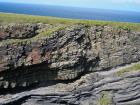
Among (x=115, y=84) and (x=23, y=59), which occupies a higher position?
(x=23, y=59)

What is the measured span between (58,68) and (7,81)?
22.2ft

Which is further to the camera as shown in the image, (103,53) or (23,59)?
(103,53)

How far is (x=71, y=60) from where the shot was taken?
42156 mm

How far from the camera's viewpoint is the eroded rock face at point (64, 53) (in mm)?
40062

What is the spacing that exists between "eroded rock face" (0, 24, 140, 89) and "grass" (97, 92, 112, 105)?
431cm

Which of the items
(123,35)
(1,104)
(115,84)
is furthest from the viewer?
(123,35)

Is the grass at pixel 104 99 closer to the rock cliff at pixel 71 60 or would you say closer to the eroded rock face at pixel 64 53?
the rock cliff at pixel 71 60

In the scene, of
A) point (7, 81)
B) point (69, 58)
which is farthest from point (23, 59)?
point (69, 58)

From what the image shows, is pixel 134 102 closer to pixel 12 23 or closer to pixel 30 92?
pixel 30 92

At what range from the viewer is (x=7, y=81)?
40.0 metres

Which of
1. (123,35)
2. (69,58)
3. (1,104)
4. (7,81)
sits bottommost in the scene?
(1,104)

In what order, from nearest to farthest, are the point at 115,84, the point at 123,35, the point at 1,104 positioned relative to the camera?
the point at 1,104
the point at 115,84
the point at 123,35

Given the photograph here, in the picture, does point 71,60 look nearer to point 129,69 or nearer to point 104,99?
point 104,99

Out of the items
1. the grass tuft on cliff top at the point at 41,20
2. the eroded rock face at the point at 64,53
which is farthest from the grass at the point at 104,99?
the grass tuft on cliff top at the point at 41,20
